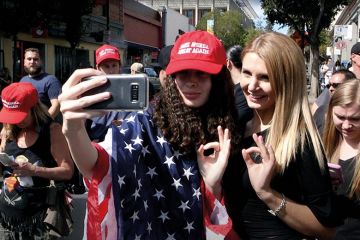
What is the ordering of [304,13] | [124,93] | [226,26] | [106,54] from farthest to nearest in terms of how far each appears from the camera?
[226,26]
[304,13]
[106,54]
[124,93]

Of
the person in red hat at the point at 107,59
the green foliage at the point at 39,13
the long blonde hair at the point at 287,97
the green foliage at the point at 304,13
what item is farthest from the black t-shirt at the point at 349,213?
the green foliage at the point at 304,13

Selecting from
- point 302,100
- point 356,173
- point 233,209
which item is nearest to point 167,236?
point 233,209

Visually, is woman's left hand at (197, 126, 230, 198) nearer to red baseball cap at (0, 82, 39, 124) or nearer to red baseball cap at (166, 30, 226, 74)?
red baseball cap at (166, 30, 226, 74)

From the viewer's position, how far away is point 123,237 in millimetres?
1753

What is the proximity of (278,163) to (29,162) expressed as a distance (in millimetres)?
1682

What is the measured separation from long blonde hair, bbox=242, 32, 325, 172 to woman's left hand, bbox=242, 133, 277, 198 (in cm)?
7

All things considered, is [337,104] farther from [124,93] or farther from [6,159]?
[6,159]

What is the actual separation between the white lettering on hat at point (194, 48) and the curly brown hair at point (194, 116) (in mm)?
107

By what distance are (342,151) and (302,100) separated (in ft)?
3.44

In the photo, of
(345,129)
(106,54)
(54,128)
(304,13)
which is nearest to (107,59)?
(106,54)

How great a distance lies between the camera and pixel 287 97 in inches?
73.4

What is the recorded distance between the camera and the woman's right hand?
1537 millimetres

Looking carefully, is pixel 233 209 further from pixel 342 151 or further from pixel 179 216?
pixel 342 151

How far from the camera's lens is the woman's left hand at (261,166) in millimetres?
1758
